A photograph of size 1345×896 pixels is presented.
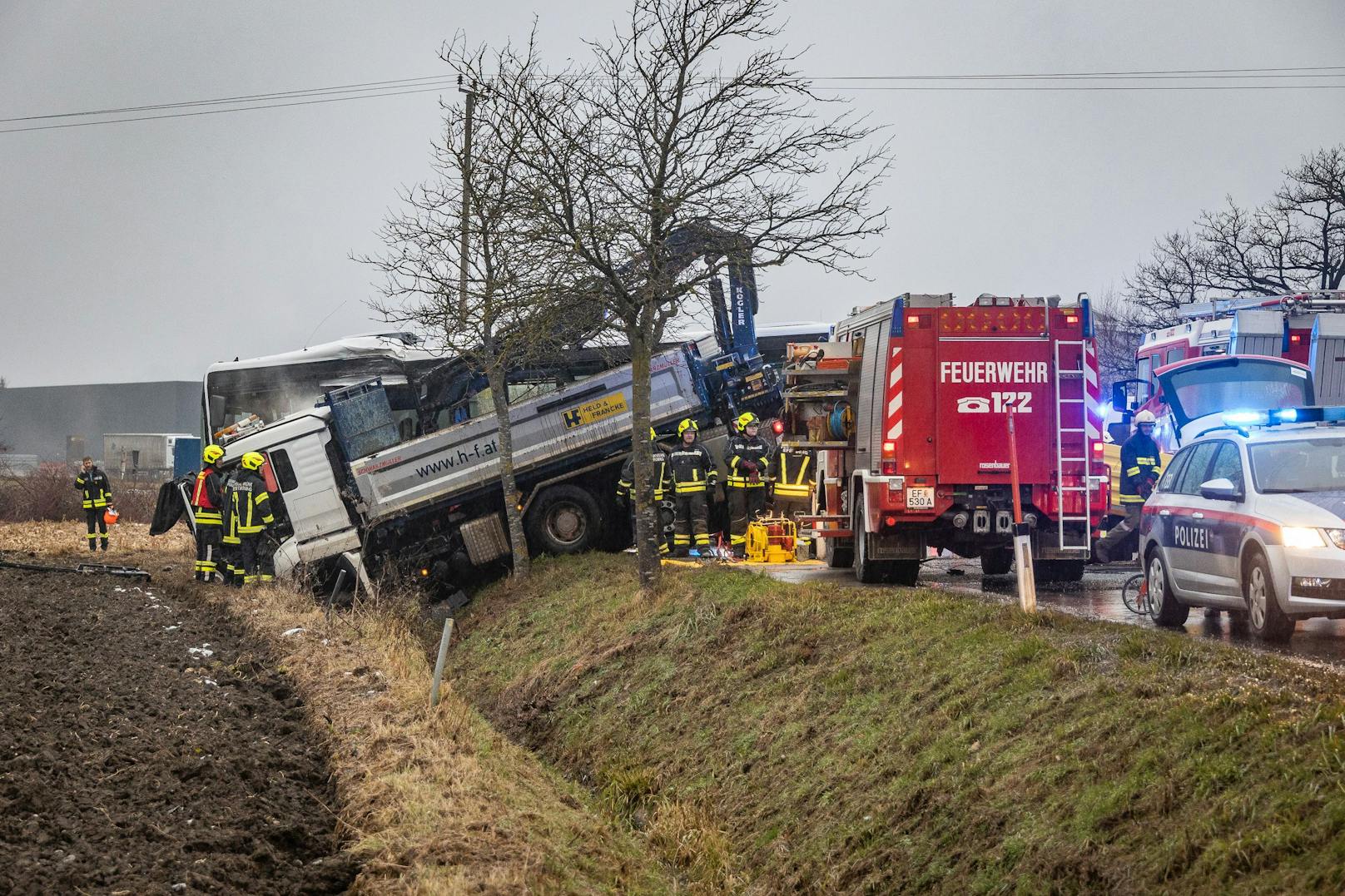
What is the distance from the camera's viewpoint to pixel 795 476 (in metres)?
18.8

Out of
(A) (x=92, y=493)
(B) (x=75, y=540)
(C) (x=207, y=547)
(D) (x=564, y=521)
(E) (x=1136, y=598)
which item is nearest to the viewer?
(E) (x=1136, y=598)

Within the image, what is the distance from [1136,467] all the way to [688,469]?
544cm

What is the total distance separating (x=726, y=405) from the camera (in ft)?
68.6

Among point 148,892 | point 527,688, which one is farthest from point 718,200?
point 148,892

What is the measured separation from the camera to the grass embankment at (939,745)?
5551mm

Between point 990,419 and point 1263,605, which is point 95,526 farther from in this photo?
point 1263,605

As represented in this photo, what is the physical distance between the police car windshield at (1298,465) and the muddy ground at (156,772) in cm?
665

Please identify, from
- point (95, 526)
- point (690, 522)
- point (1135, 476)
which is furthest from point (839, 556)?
point (95, 526)

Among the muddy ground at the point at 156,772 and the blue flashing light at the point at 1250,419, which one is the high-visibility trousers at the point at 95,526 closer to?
the muddy ground at the point at 156,772

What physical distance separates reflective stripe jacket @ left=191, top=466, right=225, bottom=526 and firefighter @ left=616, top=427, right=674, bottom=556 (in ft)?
19.6

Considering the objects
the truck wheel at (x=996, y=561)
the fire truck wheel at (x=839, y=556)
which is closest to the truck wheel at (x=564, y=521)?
the fire truck wheel at (x=839, y=556)

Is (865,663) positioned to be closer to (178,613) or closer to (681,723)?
(681,723)

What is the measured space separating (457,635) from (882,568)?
6743mm

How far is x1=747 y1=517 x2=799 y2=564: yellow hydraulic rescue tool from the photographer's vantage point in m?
18.2
